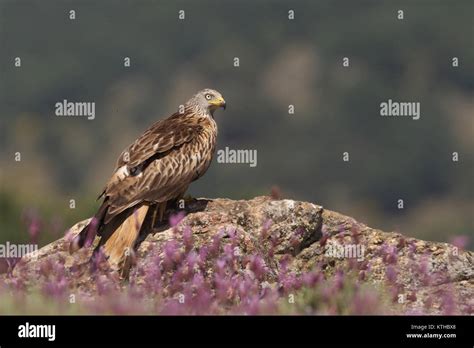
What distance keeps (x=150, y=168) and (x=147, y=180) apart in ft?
0.74

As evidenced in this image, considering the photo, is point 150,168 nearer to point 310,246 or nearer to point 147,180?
point 147,180

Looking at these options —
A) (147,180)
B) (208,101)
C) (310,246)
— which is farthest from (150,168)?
(310,246)

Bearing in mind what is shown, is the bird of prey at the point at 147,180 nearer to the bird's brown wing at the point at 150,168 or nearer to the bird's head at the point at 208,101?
the bird's brown wing at the point at 150,168

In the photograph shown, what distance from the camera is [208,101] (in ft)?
43.2

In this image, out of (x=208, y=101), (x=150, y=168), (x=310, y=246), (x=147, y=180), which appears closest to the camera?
(x=147, y=180)

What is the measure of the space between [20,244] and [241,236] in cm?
262

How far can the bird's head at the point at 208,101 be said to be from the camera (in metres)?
13.1

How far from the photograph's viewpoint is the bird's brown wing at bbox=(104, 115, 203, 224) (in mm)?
11062

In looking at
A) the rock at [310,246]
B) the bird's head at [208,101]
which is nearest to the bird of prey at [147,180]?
the rock at [310,246]

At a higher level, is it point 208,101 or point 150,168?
point 208,101

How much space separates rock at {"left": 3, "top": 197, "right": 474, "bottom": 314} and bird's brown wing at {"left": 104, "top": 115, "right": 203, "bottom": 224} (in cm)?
47

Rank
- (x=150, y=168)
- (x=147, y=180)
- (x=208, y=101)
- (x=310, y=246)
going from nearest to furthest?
(x=147, y=180), (x=150, y=168), (x=310, y=246), (x=208, y=101)

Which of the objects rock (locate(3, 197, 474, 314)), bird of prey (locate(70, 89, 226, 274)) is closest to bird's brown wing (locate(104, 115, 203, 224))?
bird of prey (locate(70, 89, 226, 274))
